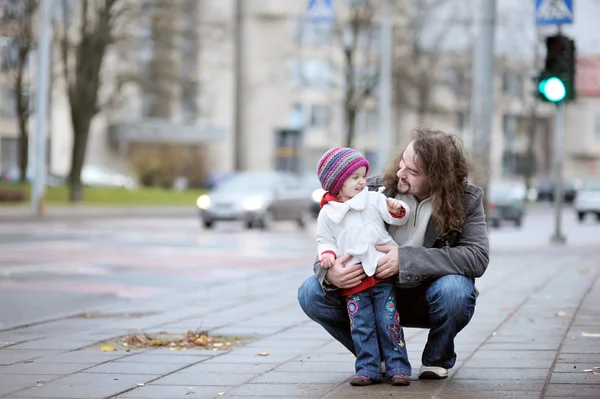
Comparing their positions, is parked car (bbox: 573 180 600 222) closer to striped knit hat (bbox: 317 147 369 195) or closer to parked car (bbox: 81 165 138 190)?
parked car (bbox: 81 165 138 190)

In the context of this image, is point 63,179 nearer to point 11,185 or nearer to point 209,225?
point 11,185

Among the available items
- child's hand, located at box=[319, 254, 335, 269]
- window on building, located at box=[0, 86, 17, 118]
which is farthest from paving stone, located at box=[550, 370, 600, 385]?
window on building, located at box=[0, 86, 17, 118]

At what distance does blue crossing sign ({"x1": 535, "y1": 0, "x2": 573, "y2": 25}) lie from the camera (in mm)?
18125

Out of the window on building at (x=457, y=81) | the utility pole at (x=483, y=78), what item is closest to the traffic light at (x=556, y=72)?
the utility pole at (x=483, y=78)

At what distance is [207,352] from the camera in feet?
25.5

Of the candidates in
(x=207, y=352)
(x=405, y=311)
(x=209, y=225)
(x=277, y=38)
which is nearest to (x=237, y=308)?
(x=207, y=352)

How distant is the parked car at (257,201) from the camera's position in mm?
30250

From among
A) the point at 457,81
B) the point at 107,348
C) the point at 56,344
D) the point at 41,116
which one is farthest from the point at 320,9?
the point at 457,81

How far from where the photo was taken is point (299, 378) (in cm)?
662

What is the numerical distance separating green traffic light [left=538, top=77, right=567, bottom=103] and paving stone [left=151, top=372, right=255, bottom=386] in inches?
437

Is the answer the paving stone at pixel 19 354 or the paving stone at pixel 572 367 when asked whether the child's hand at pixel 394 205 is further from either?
the paving stone at pixel 19 354

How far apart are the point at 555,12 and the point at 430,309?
41.6ft

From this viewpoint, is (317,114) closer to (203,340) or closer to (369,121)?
(369,121)

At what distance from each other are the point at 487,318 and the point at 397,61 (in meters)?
49.8
